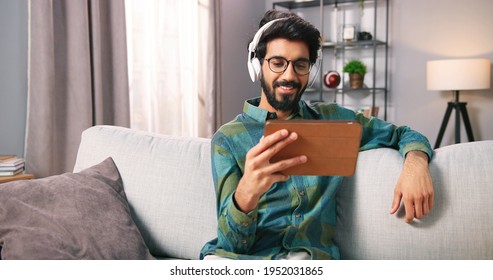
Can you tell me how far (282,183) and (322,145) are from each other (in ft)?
1.25

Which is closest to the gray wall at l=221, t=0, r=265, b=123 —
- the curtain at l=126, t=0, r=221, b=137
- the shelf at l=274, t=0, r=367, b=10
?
the shelf at l=274, t=0, r=367, b=10

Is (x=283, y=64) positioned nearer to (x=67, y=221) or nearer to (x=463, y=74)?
(x=67, y=221)

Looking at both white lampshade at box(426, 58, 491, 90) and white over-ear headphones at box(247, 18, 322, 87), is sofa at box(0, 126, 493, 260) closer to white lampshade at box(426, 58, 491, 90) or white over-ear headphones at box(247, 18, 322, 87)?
white over-ear headphones at box(247, 18, 322, 87)

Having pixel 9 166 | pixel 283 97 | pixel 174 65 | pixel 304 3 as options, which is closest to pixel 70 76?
pixel 9 166

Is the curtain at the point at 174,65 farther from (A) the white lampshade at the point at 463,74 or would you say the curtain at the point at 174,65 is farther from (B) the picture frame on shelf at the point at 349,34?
(A) the white lampshade at the point at 463,74

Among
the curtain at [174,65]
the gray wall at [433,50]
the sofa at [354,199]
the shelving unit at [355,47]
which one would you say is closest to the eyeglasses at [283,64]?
the sofa at [354,199]

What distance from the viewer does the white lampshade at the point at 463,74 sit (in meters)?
4.25

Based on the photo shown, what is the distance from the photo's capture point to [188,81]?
162 inches

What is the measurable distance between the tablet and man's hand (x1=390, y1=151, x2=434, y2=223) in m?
0.31

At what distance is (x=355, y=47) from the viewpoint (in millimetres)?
5035

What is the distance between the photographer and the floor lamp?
168 inches
